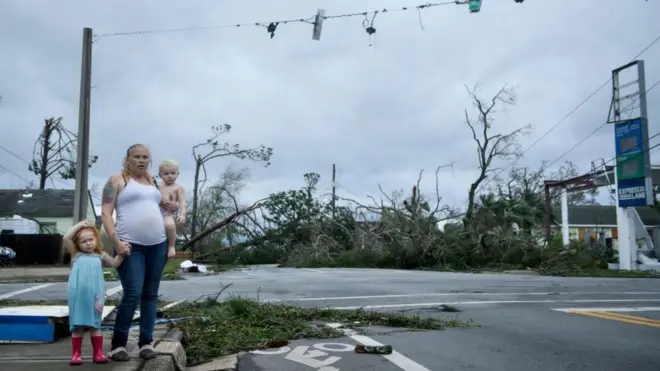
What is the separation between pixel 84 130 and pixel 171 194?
308 inches

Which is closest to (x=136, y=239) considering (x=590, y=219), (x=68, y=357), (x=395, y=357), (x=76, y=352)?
(x=76, y=352)

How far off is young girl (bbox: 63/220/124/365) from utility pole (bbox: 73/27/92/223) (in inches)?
283

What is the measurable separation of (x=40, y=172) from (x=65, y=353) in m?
44.2

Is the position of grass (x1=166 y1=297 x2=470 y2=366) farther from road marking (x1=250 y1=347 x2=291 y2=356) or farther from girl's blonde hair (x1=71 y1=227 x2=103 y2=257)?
girl's blonde hair (x1=71 y1=227 x2=103 y2=257)

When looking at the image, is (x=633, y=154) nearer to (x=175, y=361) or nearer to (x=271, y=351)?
(x=271, y=351)

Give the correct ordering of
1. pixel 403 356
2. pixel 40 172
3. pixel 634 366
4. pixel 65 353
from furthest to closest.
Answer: pixel 40 172 < pixel 403 356 < pixel 634 366 < pixel 65 353

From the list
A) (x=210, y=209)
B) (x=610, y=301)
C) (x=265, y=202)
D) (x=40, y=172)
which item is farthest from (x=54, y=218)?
(x=610, y=301)

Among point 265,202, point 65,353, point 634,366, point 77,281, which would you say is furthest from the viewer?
point 265,202

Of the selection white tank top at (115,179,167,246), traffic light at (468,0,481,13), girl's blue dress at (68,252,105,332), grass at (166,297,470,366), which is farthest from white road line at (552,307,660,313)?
girl's blue dress at (68,252,105,332)

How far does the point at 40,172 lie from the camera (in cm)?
4459

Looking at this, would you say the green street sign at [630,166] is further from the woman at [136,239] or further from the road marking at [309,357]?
the woman at [136,239]

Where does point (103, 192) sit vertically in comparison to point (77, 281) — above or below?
above

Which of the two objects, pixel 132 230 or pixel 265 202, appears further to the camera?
pixel 265 202

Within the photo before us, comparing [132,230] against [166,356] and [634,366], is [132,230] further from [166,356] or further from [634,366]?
[634,366]
